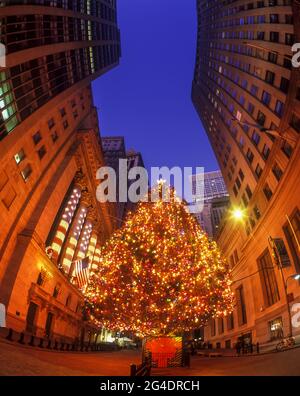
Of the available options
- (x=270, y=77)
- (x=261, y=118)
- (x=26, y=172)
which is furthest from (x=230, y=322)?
(x=26, y=172)

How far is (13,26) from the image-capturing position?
2800 cm

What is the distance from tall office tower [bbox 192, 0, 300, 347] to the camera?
24922mm

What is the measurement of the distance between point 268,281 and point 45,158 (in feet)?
105

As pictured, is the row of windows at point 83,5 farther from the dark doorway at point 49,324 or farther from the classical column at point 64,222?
the dark doorway at point 49,324

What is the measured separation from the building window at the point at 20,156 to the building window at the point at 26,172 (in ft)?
4.26

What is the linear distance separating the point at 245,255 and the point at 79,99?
3690 centimetres

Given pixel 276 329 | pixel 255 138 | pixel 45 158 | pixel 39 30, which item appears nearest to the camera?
pixel 276 329

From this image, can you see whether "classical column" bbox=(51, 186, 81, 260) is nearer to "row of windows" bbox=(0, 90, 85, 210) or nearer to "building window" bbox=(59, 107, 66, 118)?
"row of windows" bbox=(0, 90, 85, 210)

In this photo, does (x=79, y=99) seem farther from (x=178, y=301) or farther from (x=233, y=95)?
(x=178, y=301)

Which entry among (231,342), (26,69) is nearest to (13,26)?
(26,69)

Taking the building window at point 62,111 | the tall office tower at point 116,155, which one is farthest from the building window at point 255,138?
the tall office tower at point 116,155

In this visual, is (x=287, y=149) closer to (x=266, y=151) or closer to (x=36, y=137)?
(x=266, y=151)

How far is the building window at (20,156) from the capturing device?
94.9 feet

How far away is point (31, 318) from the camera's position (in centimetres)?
3133
